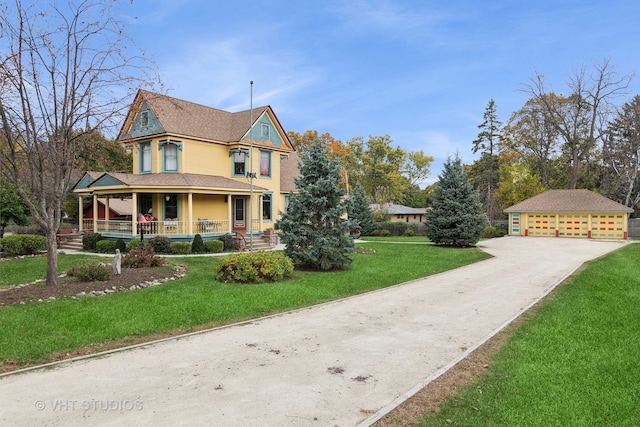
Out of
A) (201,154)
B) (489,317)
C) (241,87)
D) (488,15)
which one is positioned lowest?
(489,317)

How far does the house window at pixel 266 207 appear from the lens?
2650cm

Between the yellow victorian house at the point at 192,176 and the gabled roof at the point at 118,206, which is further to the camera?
the gabled roof at the point at 118,206

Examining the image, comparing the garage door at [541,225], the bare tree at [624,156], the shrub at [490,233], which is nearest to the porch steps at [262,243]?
the shrub at [490,233]

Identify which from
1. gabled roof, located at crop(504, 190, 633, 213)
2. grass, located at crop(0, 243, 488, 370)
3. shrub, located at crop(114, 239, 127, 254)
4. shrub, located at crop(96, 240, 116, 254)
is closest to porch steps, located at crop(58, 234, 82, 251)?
shrub, located at crop(96, 240, 116, 254)

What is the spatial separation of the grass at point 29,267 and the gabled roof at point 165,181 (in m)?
4.38

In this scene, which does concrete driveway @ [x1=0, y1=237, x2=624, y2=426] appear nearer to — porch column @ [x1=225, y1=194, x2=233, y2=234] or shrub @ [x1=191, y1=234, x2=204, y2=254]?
shrub @ [x1=191, y1=234, x2=204, y2=254]

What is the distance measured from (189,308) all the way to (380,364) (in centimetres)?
493

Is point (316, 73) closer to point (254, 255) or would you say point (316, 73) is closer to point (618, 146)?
point (254, 255)

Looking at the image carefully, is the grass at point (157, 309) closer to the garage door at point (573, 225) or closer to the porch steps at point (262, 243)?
the porch steps at point (262, 243)

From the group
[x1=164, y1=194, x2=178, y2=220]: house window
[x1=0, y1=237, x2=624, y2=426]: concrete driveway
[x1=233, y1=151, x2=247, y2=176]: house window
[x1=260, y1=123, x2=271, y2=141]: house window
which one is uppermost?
[x1=260, y1=123, x2=271, y2=141]: house window

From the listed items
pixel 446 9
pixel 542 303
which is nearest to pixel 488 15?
pixel 446 9

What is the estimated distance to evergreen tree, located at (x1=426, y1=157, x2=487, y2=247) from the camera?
82.5ft

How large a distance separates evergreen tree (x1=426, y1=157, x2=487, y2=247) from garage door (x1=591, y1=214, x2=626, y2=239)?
15418mm

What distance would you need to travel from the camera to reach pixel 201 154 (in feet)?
78.1
